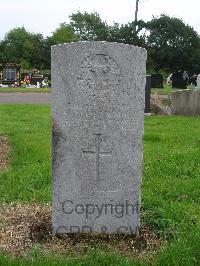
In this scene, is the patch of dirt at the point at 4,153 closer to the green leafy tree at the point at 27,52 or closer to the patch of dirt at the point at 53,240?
the patch of dirt at the point at 53,240

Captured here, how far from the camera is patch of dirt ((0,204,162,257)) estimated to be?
4.39 m

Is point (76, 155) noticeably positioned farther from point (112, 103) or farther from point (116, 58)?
point (116, 58)

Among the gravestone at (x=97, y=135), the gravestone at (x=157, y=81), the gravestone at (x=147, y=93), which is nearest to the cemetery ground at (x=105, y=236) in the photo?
the gravestone at (x=97, y=135)

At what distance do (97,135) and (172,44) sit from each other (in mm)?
48242

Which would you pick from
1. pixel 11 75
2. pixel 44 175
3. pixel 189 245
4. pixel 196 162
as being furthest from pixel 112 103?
pixel 11 75

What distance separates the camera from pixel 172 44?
51.4 m

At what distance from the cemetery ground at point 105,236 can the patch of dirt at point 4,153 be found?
0.05 ft

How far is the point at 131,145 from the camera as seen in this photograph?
455cm

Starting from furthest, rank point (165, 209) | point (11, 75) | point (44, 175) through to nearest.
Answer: point (11, 75), point (44, 175), point (165, 209)

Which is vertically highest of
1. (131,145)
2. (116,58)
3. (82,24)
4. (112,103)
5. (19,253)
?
(82,24)

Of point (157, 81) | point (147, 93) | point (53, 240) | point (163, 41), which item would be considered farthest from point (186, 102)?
point (163, 41)

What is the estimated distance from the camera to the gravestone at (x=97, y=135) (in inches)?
173

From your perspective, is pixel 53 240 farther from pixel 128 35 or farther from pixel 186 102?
pixel 128 35

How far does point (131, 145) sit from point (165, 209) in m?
1.20
